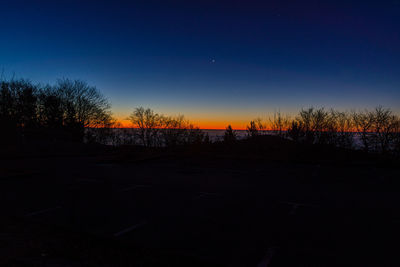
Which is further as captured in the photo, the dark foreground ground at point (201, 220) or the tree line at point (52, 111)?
the tree line at point (52, 111)

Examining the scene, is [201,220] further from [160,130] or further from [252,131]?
[160,130]

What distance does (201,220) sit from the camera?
489 cm

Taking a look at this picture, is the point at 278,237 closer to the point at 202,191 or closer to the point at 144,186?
the point at 202,191

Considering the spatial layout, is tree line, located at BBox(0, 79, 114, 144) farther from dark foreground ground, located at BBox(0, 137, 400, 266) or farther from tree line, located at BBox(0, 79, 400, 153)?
dark foreground ground, located at BBox(0, 137, 400, 266)

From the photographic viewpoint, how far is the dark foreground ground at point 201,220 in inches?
133

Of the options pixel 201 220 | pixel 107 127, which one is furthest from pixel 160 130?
pixel 201 220

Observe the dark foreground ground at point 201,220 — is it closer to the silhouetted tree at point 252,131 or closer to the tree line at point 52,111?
the silhouetted tree at point 252,131

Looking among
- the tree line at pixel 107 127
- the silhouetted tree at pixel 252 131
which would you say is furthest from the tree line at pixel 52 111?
the silhouetted tree at pixel 252 131

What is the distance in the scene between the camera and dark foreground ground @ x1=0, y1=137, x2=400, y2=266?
11.1ft

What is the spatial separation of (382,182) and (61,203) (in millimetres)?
10594

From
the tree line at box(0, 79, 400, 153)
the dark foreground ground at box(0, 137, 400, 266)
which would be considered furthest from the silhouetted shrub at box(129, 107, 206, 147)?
the dark foreground ground at box(0, 137, 400, 266)

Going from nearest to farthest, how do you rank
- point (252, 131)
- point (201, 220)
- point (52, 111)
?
point (201, 220) → point (252, 131) → point (52, 111)

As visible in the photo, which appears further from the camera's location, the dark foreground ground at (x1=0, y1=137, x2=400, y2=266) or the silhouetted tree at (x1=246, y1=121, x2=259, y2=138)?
the silhouetted tree at (x1=246, y1=121, x2=259, y2=138)

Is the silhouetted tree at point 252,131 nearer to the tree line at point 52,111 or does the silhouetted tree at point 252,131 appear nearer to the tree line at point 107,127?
the tree line at point 107,127
